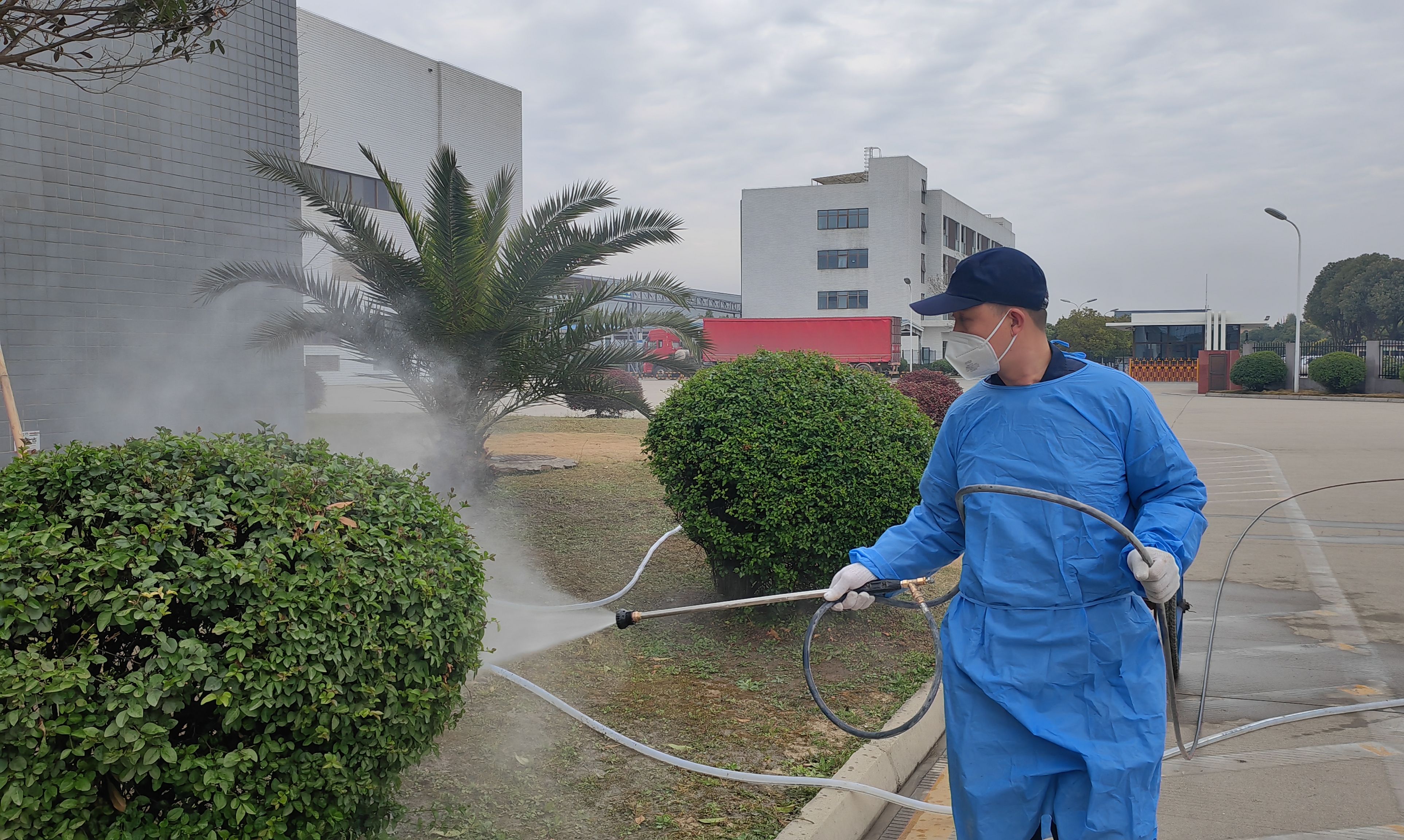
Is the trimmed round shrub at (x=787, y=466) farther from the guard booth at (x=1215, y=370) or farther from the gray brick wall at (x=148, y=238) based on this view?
the guard booth at (x=1215, y=370)

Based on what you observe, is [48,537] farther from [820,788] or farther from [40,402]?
[40,402]

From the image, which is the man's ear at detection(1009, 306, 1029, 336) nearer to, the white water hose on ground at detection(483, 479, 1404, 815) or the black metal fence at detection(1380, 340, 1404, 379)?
the white water hose on ground at detection(483, 479, 1404, 815)

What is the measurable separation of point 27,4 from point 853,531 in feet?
14.9

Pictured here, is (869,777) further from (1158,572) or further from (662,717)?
(1158,572)

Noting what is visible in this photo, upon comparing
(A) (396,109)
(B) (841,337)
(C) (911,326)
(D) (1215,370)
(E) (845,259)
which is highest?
(A) (396,109)

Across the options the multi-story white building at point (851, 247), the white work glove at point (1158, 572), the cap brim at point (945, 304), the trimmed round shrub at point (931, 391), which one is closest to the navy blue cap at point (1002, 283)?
the cap brim at point (945, 304)

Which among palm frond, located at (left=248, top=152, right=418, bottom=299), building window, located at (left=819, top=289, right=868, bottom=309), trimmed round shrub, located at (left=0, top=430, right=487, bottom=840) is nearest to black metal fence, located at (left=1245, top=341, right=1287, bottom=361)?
building window, located at (left=819, top=289, right=868, bottom=309)

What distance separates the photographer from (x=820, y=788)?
3.63 meters

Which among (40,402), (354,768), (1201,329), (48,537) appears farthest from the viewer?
(1201,329)

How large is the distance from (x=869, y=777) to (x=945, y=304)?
6.60 ft

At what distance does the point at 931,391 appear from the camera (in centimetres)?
1373

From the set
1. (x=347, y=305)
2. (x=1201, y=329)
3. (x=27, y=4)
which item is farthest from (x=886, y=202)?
(x=27, y=4)

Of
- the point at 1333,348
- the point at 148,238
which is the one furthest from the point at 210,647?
the point at 1333,348

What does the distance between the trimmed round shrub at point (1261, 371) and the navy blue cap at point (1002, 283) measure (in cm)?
4010
